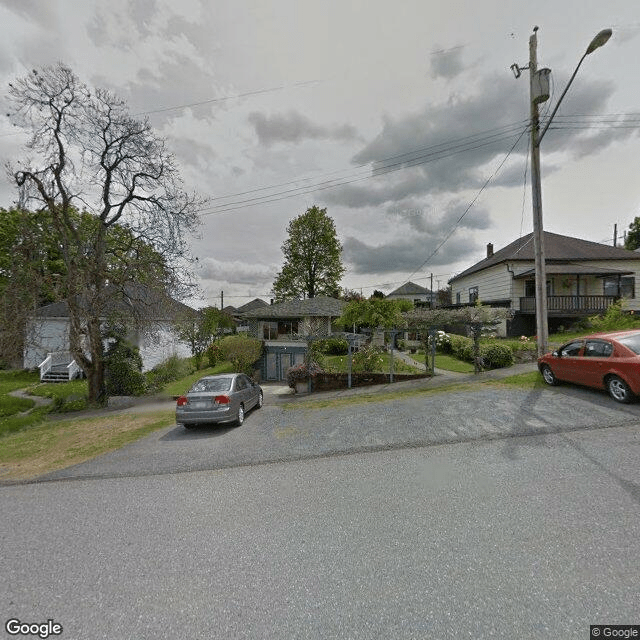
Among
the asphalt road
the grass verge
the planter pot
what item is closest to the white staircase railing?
the grass verge

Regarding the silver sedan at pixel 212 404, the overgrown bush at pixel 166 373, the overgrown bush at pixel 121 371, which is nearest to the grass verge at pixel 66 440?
the silver sedan at pixel 212 404

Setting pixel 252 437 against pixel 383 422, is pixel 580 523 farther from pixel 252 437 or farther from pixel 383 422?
pixel 252 437

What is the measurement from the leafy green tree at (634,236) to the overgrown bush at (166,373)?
5022 centimetres

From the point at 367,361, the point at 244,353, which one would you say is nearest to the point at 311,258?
the point at 244,353

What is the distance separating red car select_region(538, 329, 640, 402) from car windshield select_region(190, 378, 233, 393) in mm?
9370

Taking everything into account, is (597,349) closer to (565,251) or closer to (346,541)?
(346,541)

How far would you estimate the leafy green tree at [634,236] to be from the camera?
38281mm

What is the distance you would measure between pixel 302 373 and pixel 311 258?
25.2 meters

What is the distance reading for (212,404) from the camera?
8641 millimetres

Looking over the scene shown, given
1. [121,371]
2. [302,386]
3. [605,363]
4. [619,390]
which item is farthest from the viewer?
[121,371]

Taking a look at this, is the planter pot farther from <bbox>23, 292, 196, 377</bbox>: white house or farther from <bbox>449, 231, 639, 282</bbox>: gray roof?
<bbox>449, 231, 639, 282</bbox>: gray roof

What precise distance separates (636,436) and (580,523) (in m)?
3.67

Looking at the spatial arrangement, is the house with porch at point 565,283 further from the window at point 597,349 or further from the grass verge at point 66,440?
the grass verge at point 66,440

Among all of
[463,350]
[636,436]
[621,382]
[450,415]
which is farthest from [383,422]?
[463,350]
